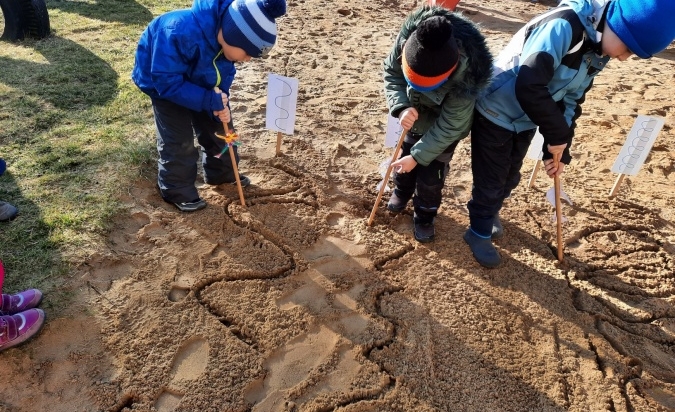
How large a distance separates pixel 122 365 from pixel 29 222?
130 cm

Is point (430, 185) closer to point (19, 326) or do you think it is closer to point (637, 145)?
point (637, 145)

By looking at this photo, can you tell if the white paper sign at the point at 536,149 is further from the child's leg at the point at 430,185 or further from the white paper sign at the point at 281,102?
the white paper sign at the point at 281,102

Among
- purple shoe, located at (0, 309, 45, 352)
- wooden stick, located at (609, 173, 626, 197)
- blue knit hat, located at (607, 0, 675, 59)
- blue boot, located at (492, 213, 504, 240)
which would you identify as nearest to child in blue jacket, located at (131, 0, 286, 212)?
purple shoe, located at (0, 309, 45, 352)

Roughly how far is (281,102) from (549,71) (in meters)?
2.00

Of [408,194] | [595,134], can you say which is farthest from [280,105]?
[595,134]

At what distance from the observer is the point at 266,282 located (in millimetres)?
2752

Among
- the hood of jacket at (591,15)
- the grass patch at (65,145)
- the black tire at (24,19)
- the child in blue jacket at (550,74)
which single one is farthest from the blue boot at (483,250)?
the black tire at (24,19)

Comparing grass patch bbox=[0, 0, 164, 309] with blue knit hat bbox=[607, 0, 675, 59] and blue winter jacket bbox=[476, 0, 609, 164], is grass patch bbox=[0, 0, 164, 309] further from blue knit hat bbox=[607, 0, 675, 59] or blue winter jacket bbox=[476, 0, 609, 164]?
blue knit hat bbox=[607, 0, 675, 59]

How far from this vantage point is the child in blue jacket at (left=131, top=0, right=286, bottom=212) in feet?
8.45

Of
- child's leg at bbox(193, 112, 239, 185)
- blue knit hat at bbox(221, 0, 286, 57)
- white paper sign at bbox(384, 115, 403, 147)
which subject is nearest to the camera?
blue knit hat at bbox(221, 0, 286, 57)

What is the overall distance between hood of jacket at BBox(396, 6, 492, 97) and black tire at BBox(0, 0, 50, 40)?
506 centimetres

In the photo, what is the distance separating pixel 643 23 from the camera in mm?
2064

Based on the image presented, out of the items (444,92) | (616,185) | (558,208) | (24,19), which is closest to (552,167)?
(558,208)

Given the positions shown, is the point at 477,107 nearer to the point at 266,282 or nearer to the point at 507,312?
the point at 507,312
